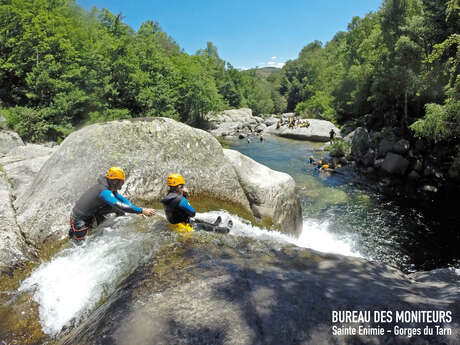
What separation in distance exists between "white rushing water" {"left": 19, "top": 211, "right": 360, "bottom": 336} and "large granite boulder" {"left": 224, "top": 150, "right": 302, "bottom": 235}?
293cm

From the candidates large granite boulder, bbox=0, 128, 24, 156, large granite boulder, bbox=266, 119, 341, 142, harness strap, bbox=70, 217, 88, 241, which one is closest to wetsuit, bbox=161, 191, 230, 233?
harness strap, bbox=70, 217, 88, 241

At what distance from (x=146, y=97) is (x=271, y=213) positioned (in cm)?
2888

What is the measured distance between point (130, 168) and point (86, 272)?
3479mm

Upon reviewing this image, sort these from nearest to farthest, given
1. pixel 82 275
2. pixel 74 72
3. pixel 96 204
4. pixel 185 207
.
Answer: pixel 82 275, pixel 185 207, pixel 96 204, pixel 74 72

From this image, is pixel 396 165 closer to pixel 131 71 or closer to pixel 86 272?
pixel 86 272

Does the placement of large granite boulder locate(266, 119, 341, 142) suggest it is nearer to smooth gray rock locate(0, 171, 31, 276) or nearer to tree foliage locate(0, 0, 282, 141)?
tree foliage locate(0, 0, 282, 141)

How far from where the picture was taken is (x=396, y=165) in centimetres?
2019

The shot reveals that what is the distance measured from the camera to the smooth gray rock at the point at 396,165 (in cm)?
2012

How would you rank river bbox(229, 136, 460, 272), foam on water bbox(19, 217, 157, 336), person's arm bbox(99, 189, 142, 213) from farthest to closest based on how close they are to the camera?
1. river bbox(229, 136, 460, 272)
2. person's arm bbox(99, 189, 142, 213)
3. foam on water bbox(19, 217, 157, 336)

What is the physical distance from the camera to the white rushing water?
4.13 metres

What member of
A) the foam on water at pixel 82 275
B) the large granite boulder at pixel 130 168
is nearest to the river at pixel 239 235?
the foam on water at pixel 82 275

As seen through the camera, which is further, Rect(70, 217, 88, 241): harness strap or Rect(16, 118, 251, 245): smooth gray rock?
Rect(16, 118, 251, 245): smooth gray rock

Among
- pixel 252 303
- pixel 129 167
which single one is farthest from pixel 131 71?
pixel 252 303

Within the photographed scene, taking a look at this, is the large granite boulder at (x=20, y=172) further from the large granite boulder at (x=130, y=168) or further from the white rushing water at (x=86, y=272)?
the white rushing water at (x=86, y=272)
